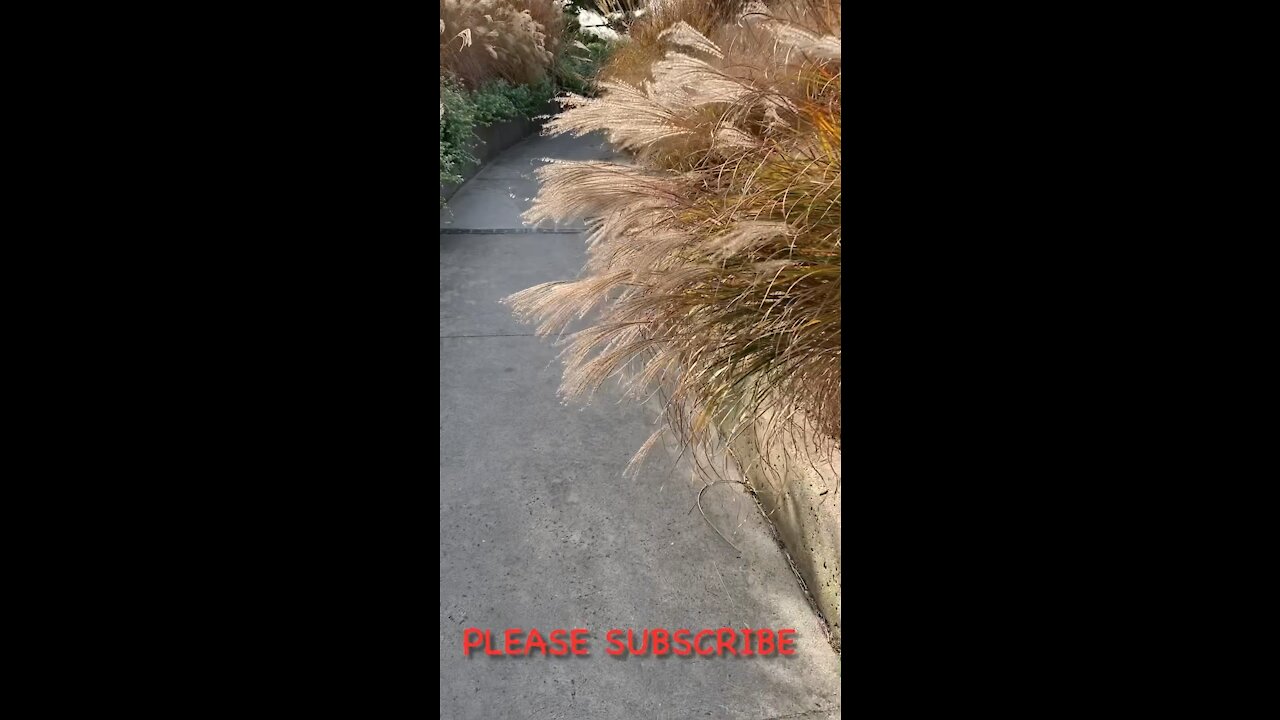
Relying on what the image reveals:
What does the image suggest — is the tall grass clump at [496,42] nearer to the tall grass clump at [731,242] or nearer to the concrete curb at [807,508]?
the tall grass clump at [731,242]

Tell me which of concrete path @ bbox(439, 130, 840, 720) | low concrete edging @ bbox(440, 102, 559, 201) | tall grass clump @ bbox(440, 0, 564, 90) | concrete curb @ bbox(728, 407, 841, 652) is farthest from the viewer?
tall grass clump @ bbox(440, 0, 564, 90)

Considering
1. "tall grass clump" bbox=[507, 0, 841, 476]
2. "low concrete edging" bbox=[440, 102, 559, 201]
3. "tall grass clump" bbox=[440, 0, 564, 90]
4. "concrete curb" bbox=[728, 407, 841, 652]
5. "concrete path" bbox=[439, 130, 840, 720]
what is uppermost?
"tall grass clump" bbox=[507, 0, 841, 476]

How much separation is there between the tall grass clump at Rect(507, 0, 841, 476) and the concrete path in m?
0.30

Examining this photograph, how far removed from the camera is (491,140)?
6.68 meters

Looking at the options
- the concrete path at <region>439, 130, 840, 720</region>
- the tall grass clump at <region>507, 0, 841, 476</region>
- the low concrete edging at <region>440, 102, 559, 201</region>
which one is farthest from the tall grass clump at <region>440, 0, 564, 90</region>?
the tall grass clump at <region>507, 0, 841, 476</region>

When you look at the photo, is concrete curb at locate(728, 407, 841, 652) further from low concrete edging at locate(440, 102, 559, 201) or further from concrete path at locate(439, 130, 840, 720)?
low concrete edging at locate(440, 102, 559, 201)

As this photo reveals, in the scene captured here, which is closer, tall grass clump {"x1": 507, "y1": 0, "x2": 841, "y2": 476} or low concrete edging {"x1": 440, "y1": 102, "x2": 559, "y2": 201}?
tall grass clump {"x1": 507, "y1": 0, "x2": 841, "y2": 476}

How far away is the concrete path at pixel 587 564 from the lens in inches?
73.8

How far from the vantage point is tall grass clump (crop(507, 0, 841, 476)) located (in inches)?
77.2

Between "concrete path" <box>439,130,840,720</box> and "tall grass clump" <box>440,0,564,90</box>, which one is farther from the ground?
"concrete path" <box>439,130,840,720</box>

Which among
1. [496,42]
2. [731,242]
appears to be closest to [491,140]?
[496,42]
